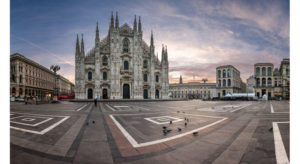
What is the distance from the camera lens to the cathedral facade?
3522 centimetres

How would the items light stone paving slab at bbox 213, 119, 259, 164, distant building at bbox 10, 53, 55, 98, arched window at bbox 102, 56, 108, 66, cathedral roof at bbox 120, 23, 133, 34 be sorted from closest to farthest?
light stone paving slab at bbox 213, 119, 259, 164
distant building at bbox 10, 53, 55, 98
arched window at bbox 102, 56, 108, 66
cathedral roof at bbox 120, 23, 133, 34

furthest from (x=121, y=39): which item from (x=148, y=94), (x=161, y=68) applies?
(x=148, y=94)

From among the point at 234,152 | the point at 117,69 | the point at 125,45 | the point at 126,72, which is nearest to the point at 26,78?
the point at 117,69

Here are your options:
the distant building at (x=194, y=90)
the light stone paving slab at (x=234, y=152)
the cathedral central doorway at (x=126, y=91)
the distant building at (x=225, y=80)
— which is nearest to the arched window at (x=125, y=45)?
the cathedral central doorway at (x=126, y=91)

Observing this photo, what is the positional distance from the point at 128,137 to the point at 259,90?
8339cm

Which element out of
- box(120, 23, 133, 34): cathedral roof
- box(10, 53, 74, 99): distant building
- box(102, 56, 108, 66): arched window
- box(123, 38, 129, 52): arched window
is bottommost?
box(10, 53, 74, 99): distant building

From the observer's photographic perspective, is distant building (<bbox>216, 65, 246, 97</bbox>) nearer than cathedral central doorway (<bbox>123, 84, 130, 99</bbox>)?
No

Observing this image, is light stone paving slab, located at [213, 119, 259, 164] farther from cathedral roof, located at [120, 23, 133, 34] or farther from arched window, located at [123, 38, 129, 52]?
cathedral roof, located at [120, 23, 133, 34]

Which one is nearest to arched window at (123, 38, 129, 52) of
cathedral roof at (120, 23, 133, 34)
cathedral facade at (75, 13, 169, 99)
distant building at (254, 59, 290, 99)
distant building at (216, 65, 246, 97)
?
cathedral facade at (75, 13, 169, 99)

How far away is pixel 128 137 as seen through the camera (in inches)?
158

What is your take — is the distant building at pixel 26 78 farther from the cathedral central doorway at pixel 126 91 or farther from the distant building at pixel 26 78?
the cathedral central doorway at pixel 126 91
